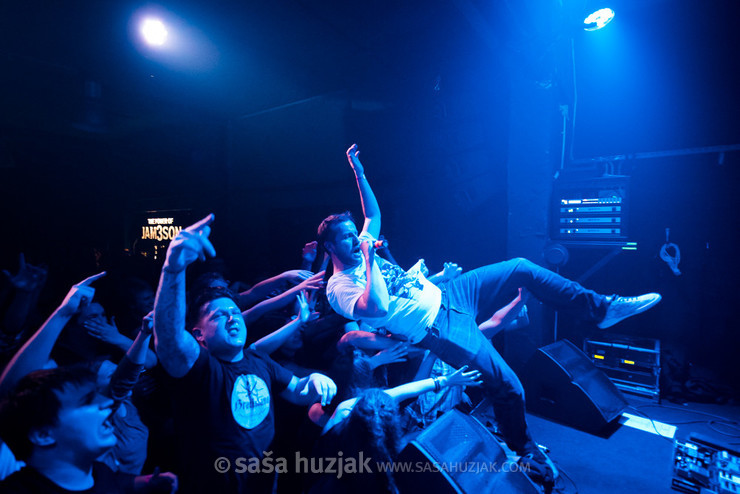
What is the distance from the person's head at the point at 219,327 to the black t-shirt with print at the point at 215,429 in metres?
0.08

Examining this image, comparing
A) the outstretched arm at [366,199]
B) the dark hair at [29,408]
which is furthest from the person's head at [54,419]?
the outstretched arm at [366,199]

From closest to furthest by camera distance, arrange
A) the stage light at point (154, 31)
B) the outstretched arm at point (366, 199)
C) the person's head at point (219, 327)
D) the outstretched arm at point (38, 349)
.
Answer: the outstretched arm at point (38, 349) < the person's head at point (219, 327) < the outstretched arm at point (366, 199) < the stage light at point (154, 31)

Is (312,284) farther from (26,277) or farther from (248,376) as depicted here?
(26,277)

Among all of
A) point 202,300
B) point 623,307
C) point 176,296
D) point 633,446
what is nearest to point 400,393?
point 202,300

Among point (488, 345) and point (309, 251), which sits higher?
point (309, 251)

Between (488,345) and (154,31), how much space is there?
13.1 ft

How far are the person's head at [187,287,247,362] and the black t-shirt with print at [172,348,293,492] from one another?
80 millimetres

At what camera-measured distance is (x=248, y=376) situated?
1.68 meters

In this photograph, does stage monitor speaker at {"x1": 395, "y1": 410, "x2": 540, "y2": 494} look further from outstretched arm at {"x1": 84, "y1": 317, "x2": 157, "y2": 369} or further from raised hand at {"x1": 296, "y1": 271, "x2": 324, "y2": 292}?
outstretched arm at {"x1": 84, "y1": 317, "x2": 157, "y2": 369}

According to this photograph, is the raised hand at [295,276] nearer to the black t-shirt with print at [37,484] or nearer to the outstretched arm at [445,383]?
the outstretched arm at [445,383]

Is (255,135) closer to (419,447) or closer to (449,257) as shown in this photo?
(449,257)

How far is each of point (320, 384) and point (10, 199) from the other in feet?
26.1

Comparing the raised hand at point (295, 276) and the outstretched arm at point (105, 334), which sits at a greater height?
the raised hand at point (295, 276)

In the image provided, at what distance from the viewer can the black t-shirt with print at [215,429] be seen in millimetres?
1492
